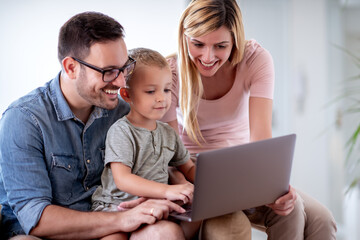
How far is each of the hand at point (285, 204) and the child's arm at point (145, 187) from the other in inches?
12.5

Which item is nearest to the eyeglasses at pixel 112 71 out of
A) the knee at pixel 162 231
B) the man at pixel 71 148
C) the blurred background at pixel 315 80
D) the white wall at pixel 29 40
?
the man at pixel 71 148

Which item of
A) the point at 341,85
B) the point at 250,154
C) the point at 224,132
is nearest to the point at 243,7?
the point at 341,85

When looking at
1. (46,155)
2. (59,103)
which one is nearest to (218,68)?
(59,103)

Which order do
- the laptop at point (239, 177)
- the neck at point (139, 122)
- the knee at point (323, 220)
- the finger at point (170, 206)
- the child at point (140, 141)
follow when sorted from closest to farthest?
the laptop at point (239, 177) < the finger at point (170, 206) < the child at point (140, 141) < the neck at point (139, 122) < the knee at point (323, 220)

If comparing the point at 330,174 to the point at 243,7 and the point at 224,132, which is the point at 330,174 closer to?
the point at 243,7

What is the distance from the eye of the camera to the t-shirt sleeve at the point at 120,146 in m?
1.44

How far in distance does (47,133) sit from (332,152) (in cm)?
301

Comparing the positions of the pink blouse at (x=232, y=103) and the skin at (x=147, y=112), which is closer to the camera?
the skin at (x=147, y=112)

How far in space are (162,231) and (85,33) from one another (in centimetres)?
68

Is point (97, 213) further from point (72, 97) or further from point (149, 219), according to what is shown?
point (72, 97)

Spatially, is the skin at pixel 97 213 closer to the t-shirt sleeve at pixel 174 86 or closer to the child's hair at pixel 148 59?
the child's hair at pixel 148 59

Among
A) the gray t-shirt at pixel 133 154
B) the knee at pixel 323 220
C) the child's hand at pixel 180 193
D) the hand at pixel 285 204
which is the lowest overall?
the knee at pixel 323 220

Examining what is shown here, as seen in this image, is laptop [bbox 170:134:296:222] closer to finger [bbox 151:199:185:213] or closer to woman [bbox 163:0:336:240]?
finger [bbox 151:199:185:213]

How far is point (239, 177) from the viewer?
1.31 m
